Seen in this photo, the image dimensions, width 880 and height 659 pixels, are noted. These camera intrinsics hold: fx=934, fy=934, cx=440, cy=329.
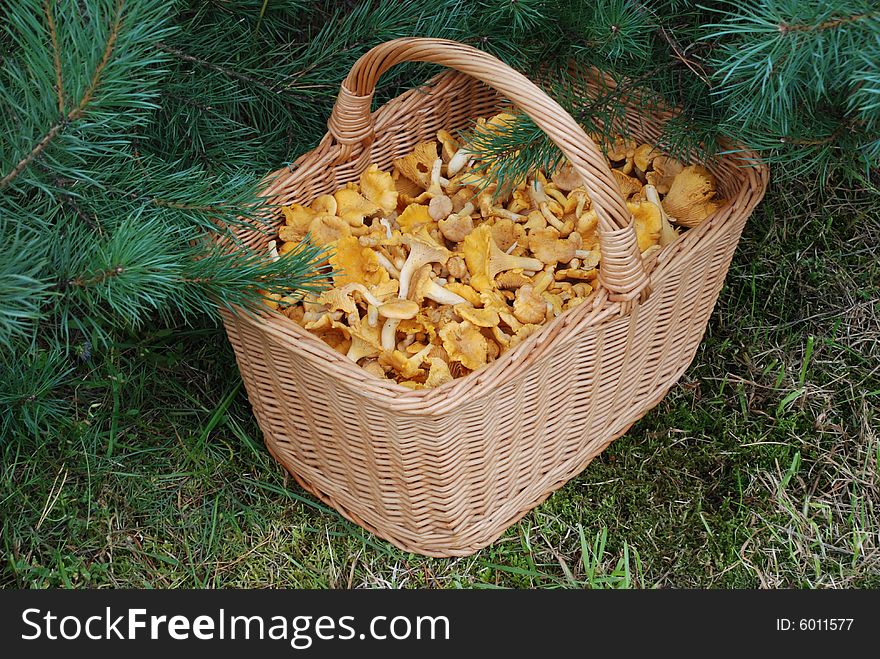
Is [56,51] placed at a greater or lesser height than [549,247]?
greater

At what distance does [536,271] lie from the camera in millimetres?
A: 1411

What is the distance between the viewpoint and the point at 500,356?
47.6 inches

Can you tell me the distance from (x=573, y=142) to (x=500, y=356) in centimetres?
28

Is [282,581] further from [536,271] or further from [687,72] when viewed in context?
[687,72]

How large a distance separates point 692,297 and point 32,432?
107 cm

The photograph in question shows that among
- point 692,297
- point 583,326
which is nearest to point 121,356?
point 583,326

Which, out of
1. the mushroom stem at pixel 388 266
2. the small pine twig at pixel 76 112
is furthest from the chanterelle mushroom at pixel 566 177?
the small pine twig at pixel 76 112

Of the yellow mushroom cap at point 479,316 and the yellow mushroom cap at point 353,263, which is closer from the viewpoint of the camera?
the yellow mushroom cap at point 479,316

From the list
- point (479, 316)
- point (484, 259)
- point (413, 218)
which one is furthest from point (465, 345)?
point (413, 218)

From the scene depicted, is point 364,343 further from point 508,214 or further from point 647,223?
point 647,223

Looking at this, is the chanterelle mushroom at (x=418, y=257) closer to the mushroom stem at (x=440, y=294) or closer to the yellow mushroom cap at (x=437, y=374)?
the mushroom stem at (x=440, y=294)

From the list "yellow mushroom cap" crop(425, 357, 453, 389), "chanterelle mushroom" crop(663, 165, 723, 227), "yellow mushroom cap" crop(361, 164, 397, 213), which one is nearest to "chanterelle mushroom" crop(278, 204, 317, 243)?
"yellow mushroom cap" crop(361, 164, 397, 213)

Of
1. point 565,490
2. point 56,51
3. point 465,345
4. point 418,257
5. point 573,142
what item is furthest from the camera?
point 565,490

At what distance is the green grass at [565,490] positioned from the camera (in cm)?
138
